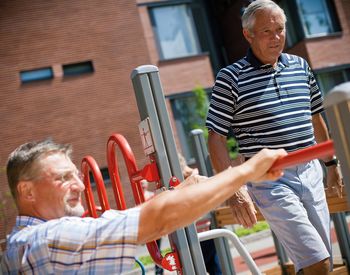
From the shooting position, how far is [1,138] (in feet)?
48.3

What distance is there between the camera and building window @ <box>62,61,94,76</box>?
15.6 metres

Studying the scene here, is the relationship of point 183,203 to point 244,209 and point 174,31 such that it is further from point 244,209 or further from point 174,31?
point 174,31

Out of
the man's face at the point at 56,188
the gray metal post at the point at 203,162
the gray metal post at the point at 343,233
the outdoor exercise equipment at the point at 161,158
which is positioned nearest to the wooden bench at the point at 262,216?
the gray metal post at the point at 343,233

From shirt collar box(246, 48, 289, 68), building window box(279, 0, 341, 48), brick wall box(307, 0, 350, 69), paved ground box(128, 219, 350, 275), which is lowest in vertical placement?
paved ground box(128, 219, 350, 275)

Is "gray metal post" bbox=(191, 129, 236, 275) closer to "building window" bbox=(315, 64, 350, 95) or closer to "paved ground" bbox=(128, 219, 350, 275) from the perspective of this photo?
"paved ground" bbox=(128, 219, 350, 275)

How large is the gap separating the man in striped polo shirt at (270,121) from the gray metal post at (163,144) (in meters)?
0.33

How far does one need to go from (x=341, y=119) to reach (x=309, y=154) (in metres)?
0.20

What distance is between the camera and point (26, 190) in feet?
6.55

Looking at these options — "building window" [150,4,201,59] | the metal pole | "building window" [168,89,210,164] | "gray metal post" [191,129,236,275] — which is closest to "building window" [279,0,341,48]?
"building window" [150,4,201,59]

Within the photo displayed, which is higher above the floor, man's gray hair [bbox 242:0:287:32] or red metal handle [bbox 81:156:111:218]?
man's gray hair [bbox 242:0:287:32]

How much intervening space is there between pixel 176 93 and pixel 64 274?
1464 cm

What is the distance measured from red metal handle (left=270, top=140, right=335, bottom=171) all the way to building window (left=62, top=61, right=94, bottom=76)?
1420 cm

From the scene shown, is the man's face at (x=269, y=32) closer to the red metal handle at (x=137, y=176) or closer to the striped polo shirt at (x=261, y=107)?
the striped polo shirt at (x=261, y=107)

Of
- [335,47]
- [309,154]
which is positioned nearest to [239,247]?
[309,154]
